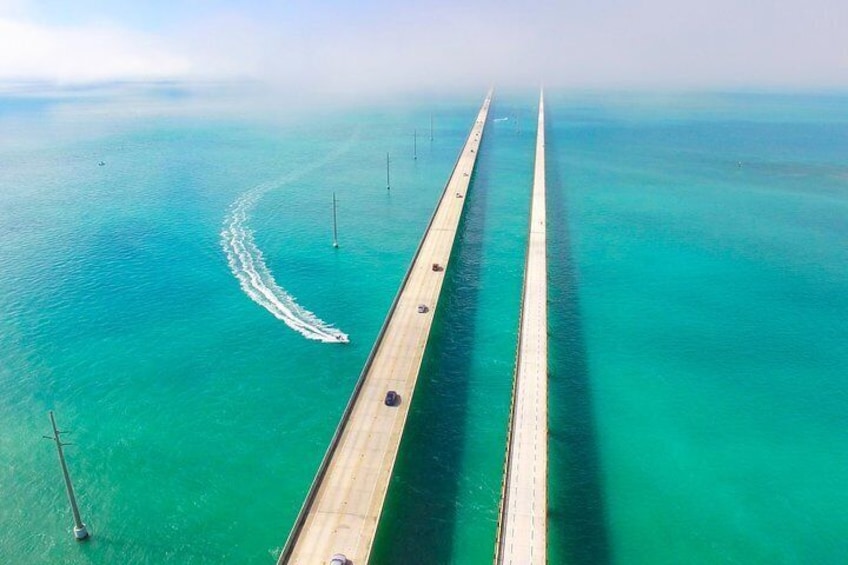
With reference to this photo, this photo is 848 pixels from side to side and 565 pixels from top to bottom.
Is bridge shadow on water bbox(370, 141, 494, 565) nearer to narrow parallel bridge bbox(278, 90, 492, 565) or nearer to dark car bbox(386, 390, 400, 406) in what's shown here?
narrow parallel bridge bbox(278, 90, 492, 565)

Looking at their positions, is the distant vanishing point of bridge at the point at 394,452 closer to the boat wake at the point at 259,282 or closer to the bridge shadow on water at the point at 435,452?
the bridge shadow on water at the point at 435,452

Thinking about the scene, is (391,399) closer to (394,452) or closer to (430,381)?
(394,452)

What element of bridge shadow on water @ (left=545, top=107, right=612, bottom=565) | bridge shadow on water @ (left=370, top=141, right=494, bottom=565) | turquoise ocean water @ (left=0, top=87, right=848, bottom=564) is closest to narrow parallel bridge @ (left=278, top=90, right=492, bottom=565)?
bridge shadow on water @ (left=370, top=141, right=494, bottom=565)

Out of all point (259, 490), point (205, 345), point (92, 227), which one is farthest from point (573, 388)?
point (92, 227)

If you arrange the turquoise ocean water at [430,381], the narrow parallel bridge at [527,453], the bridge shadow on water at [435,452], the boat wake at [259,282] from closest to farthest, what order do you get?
the narrow parallel bridge at [527,453], the bridge shadow on water at [435,452], the turquoise ocean water at [430,381], the boat wake at [259,282]

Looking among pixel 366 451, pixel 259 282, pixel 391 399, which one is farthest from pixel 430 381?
pixel 259 282

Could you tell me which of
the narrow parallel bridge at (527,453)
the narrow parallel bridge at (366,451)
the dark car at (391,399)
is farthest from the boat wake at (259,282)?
the narrow parallel bridge at (527,453)

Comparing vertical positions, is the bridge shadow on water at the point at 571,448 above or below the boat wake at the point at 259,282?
below

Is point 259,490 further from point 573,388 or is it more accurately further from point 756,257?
point 756,257
